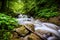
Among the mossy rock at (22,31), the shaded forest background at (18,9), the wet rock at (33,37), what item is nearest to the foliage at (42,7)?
the shaded forest background at (18,9)

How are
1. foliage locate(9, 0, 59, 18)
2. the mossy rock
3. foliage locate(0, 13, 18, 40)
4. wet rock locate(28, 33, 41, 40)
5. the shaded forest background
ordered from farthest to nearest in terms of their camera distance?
foliage locate(9, 0, 59, 18)
the mossy rock
the shaded forest background
wet rock locate(28, 33, 41, 40)
foliage locate(0, 13, 18, 40)

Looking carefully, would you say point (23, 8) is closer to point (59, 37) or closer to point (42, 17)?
point (42, 17)

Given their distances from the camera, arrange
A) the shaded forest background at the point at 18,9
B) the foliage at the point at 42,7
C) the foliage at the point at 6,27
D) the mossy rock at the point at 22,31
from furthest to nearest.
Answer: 1. the foliage at the point at 42,7
2. the mossy rock at the point at 22,31
3. the shaded forest background at the point at 18,9
4. the foliage at the point at 6,27

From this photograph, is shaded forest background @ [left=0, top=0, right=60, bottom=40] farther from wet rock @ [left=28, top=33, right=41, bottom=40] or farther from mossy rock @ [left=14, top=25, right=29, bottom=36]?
wet rock @ [left=28, top=33, right=41, bottom=40]

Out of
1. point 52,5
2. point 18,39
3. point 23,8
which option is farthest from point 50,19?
point 23,8

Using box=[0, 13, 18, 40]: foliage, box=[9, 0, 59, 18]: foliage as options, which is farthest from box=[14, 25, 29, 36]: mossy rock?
box=[9, 0, 59, 18]: foliage

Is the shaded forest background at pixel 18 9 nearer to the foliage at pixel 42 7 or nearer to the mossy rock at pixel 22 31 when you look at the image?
the foliage at pixel 42 7

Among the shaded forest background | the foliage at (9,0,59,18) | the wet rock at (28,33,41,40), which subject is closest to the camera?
the wet rock at (28,33,41,40)

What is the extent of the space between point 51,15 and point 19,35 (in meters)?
5.88

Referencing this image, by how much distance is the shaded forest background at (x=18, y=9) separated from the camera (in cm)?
643

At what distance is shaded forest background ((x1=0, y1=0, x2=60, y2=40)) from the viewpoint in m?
6.43

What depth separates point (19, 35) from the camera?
655cm

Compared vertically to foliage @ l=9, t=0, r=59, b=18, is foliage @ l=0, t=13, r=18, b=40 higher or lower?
higher

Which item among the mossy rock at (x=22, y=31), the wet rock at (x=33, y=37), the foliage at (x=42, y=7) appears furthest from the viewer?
the foliage at (x=42, y=7)
